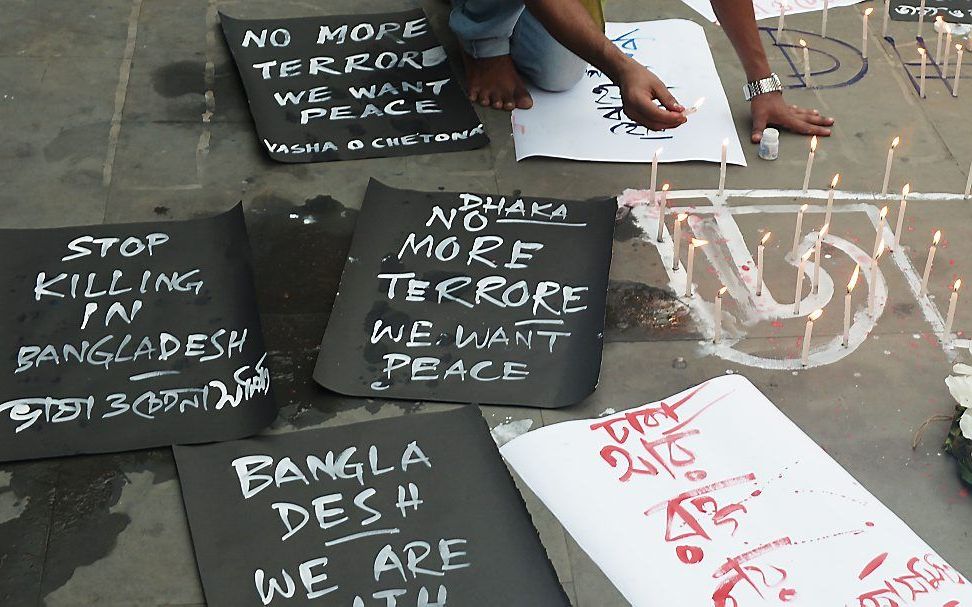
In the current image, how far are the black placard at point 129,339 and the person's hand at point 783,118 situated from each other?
5.11 ft

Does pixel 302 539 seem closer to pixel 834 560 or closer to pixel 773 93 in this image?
pixel 834 560

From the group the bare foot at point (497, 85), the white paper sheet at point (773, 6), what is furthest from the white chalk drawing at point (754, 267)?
the white paper sheet at point (773, 6)

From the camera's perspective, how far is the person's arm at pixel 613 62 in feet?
9.96

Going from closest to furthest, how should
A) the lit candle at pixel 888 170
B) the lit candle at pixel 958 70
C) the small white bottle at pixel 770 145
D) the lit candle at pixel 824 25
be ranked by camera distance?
the lit candle at pixel 888 170 < the small white bottle at pixel 770 145 < the lit candle at pixel 958 70 < the lit candle at pixel 824 25

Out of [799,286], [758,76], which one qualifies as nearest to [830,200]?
[799,286]

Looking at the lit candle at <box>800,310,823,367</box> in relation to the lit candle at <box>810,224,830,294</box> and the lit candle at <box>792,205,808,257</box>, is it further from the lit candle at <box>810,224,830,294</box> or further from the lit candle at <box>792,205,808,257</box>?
the lit candle at <box>792,205,808,257</box>

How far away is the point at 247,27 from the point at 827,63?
1.92 meters

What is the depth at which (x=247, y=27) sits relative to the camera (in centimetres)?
395

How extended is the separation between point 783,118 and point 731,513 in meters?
1.60

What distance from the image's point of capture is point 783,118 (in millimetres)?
3523

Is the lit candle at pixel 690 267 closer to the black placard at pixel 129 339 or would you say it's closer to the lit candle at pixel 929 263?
the lit candle at pixel 929 263

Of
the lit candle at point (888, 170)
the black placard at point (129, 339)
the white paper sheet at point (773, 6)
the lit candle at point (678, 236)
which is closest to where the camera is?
the black placard at point (129, 339)

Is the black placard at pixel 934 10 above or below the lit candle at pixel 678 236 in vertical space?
below

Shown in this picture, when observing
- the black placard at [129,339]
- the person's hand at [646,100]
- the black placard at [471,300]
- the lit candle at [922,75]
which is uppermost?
the person's hand at [646,100]
